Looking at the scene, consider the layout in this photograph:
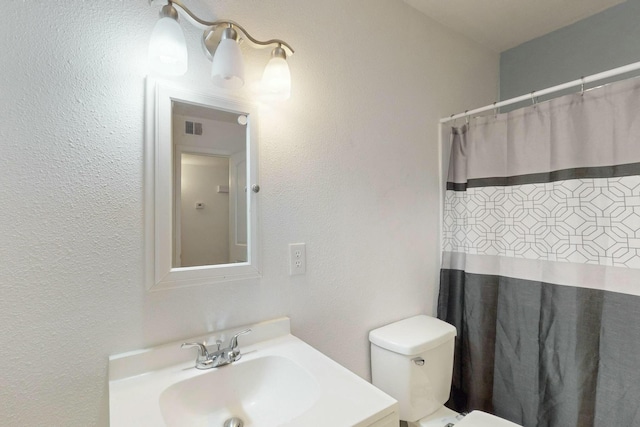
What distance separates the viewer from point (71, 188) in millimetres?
764

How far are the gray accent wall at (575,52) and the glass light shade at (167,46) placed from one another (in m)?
2.02

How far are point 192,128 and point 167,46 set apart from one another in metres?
0.24

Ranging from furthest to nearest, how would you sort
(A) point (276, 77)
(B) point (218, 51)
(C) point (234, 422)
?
(A) point (276, 77) → (B) point (218, 51) → (C) point (234, 422)

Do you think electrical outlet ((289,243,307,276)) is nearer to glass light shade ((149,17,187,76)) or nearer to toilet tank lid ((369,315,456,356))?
toilet tank lid ((369,315,456,356))

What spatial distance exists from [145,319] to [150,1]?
3.14 feet

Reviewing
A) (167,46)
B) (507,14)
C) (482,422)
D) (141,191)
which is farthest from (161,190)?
(507,14)

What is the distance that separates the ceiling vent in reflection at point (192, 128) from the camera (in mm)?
944

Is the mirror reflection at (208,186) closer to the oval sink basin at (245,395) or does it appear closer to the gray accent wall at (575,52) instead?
the oval sink basin at (245,395)

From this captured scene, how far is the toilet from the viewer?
118 centimetres

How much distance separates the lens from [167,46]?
31.9 inches

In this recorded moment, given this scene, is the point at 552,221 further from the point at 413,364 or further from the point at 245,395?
the point at 245,395

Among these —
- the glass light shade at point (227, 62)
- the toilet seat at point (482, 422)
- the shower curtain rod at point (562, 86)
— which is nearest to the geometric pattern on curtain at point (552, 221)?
the shower curtain rod at point (562, 86)

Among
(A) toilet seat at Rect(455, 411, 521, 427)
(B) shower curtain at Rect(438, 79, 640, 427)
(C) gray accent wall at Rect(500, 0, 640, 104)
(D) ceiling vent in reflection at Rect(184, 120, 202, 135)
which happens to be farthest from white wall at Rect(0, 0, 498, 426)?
(C) gray accent wall at Rect(500, 0, 640, 104)

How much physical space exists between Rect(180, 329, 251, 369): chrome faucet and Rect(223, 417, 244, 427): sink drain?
5.7 inches
